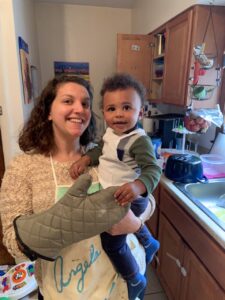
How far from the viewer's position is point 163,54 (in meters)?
2.17

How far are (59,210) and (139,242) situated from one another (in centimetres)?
47

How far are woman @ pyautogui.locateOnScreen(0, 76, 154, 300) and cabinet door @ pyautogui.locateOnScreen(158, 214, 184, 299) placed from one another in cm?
55

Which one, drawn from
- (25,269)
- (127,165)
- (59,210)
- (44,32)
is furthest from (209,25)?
(25,269)

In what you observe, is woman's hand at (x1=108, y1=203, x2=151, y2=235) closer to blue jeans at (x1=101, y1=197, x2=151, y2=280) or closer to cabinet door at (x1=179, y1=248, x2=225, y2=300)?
blue jeans at (x1=101, y1=197, x2=151, y2=280)

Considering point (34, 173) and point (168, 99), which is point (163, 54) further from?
point (34, 173)

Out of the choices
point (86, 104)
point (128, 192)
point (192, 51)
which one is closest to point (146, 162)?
point (128, 192)

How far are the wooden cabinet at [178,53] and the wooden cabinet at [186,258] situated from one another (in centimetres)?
89

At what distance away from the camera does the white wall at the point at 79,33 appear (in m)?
2.85

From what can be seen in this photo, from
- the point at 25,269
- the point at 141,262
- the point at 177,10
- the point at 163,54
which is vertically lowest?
the point at 25,269

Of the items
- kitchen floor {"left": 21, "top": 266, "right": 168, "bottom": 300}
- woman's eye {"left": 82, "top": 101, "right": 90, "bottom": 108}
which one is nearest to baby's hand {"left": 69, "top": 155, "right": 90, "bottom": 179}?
woman's eye {"left": 82, "top": 101, "right": 90, "bottom": 108}

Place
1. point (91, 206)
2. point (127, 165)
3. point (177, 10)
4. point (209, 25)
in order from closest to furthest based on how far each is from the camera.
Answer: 1. point (91, 206)
2. point (127, 165)
3. point (209, 25)
4. point (177, 10)

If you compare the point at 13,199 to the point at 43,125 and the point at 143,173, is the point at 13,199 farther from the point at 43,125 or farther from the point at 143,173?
the point at 143,173

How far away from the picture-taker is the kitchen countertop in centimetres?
99

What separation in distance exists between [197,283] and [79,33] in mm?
2971
